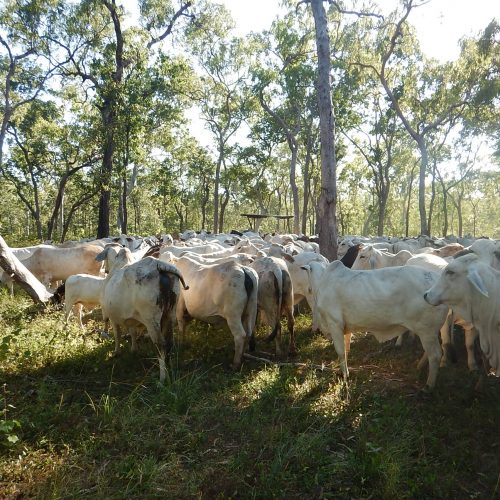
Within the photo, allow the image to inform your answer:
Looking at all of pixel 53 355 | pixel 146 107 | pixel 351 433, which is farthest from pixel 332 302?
pixel 146 107

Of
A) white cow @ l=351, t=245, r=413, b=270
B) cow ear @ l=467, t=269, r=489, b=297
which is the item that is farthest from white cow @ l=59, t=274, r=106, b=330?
cow ear @ l=467, t=269, r=489, b=297

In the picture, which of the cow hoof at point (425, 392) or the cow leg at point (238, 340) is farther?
the cow leg at point (238, 340)

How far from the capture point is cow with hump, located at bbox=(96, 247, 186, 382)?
19.8 feet

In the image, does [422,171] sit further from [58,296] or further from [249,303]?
[58,296]

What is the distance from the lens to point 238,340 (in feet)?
21.0

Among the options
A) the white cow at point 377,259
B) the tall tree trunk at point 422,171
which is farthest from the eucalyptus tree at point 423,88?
the white cow at point 377,259

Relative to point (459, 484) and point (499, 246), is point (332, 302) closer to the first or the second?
point (459, 484)

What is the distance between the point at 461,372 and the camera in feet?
20.0

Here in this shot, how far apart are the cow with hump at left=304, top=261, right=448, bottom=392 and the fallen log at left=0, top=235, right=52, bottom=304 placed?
625cm

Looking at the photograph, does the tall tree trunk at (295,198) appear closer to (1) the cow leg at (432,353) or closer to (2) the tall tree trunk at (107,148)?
(2) the tall tree trunk at (107,148)

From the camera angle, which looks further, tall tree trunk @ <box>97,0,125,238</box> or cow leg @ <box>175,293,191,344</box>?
tall tree trunk @ <box>97,0,125,238</box>

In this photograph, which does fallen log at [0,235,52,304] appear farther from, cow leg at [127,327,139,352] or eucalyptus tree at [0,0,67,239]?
eucalyptus tree at [0,0,67,239]

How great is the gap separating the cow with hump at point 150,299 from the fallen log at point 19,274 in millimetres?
3055

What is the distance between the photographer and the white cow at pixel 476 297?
4840 mm
